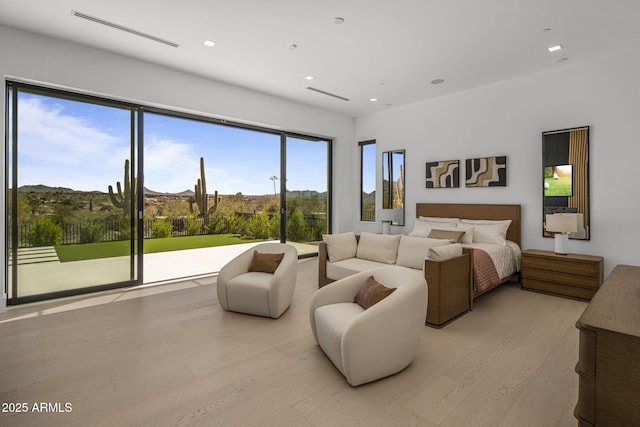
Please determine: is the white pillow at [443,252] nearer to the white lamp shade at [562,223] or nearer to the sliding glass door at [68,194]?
the white lamp shade at [562,223]

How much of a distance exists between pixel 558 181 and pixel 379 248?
284 centimetres

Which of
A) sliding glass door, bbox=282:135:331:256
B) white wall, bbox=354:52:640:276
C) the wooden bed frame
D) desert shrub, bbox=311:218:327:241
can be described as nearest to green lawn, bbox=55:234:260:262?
sliding glass door, bbox=282:135:331:256

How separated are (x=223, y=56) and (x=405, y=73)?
2687 millimetres

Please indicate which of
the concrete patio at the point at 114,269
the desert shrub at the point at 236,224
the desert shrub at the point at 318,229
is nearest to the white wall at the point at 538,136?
the desert shrub at the point at 318,229

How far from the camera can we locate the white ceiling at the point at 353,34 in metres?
3.23

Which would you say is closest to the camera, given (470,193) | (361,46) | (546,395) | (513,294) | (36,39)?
(546,395)

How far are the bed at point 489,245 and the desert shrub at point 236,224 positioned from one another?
11.2 feet

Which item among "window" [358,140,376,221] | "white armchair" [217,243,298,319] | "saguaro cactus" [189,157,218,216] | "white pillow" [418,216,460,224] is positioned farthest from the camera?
"window" [358,140,376,221]

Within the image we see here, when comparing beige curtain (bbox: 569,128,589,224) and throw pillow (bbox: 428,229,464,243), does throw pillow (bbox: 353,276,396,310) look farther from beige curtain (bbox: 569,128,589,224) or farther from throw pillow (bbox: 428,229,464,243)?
beige curtain (bbox: 569,128,589,224)

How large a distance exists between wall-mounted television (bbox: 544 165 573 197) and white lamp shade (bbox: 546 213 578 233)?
51cm

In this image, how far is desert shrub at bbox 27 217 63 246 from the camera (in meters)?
4.00

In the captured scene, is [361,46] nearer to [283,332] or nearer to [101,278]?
[283,332]

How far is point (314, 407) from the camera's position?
1.97 meters

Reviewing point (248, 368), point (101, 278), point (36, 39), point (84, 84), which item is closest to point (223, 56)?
point (84, 84)
